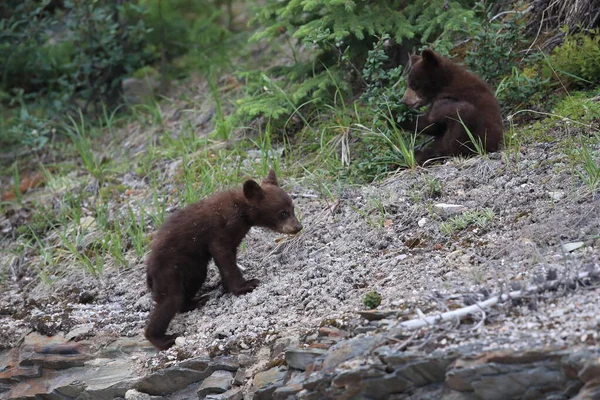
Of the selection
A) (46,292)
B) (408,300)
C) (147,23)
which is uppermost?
(147,23)

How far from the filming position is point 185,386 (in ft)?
18.7

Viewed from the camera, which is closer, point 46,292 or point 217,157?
point 46,292

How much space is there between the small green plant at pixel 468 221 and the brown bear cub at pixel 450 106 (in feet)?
3.65

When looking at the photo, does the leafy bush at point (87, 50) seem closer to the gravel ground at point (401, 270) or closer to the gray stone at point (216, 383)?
the gravel ground at point (401, 270)

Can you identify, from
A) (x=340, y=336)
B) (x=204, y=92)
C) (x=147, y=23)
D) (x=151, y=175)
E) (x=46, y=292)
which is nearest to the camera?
(x=340, y=336)

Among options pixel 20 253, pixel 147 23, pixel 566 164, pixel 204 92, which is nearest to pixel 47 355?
pixel 20 253

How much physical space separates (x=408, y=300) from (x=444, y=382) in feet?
2.80

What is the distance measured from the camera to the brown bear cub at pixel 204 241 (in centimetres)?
630

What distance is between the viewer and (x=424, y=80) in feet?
24.9

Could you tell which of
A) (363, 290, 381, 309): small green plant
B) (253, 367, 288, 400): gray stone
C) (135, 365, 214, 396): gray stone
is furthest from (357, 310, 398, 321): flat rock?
(135, 365, 214, 396): gray stone

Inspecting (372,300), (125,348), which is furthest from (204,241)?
(372,300)

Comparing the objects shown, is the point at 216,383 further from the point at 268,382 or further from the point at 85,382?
the point at 85,382

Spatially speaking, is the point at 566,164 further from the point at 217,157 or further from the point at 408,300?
the point at 217,157

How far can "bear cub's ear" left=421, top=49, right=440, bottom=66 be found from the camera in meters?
7.36
